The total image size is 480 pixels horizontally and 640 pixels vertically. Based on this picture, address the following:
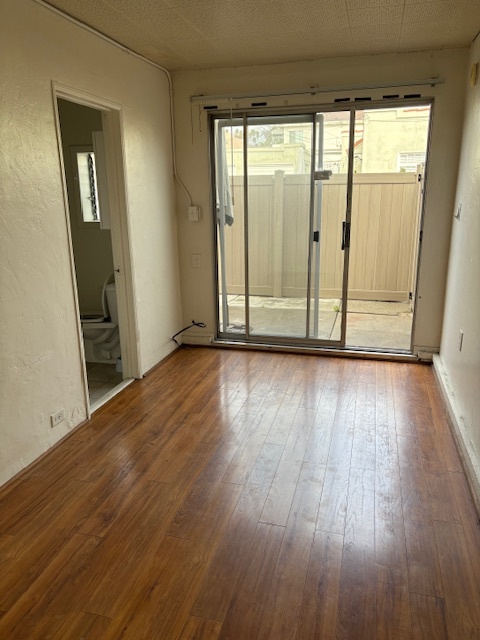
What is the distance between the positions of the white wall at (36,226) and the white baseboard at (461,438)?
236 cm

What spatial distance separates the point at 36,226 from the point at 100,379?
1748 mm

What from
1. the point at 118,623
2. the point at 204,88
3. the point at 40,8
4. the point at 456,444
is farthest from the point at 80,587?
the point at 204,88

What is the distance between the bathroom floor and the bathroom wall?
83 centimetres

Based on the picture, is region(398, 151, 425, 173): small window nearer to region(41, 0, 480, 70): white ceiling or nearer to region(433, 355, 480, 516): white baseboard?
region(41, 0, 480, 70): white ceiling

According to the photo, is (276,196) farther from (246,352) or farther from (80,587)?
(80,587)

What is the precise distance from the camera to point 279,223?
14.2ft

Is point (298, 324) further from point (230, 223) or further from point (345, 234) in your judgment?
point (230, 223)

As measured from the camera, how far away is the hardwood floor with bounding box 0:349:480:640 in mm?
1628

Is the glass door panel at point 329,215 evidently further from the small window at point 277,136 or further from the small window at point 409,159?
the small window at point 409,159

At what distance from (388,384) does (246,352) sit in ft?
4.70

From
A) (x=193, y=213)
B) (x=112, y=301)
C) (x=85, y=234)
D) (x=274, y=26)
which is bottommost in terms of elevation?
(x=112, y=301)

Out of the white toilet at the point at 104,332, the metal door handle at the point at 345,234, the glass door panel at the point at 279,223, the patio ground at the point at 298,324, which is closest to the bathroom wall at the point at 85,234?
the white toilet at the point at 104,332

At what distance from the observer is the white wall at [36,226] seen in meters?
2.34

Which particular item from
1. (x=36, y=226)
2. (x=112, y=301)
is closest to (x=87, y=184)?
(x=112, y=301)
